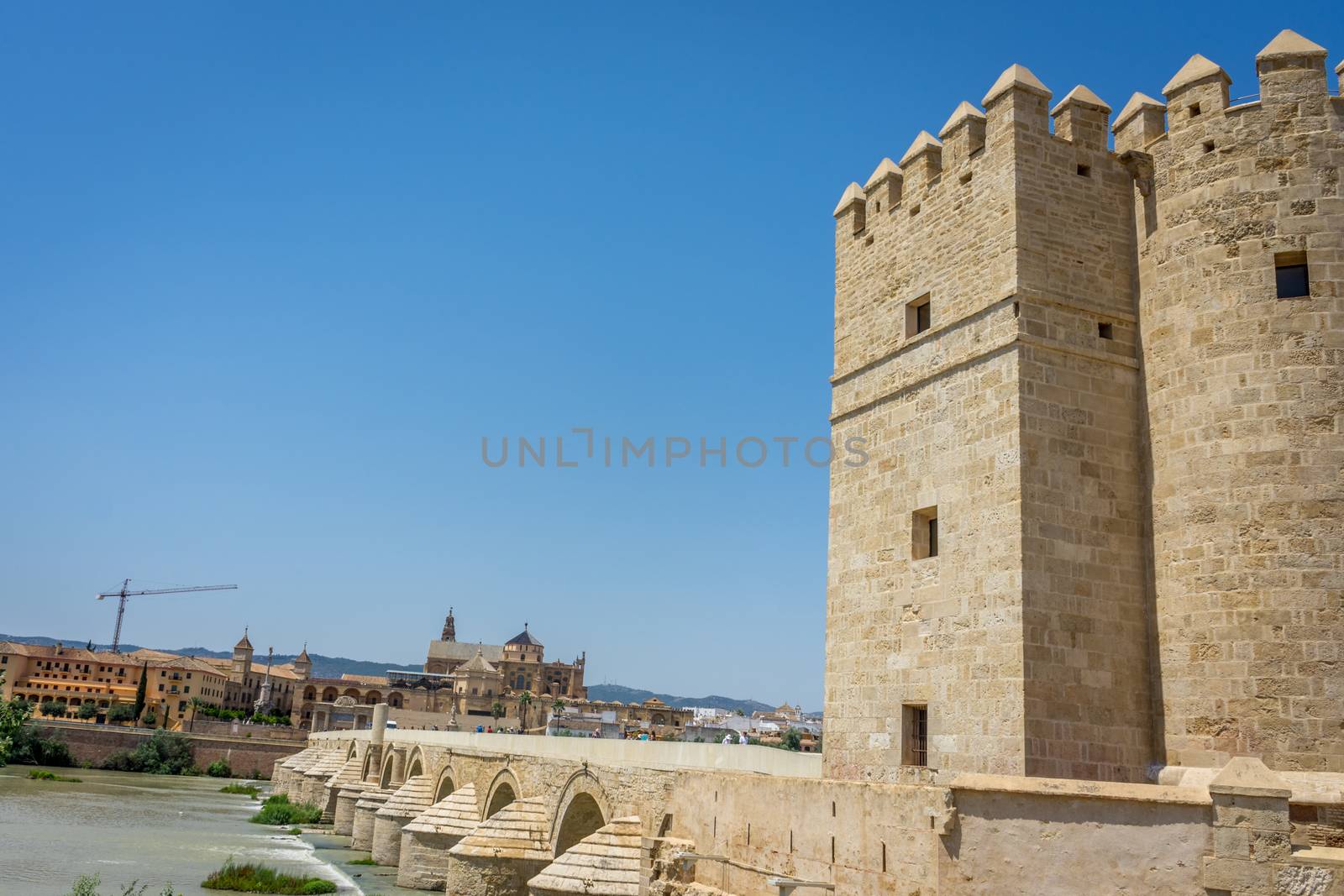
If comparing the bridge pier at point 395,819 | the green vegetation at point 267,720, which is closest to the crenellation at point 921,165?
the bridge pier at point 395,819

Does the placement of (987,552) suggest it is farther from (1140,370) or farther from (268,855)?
(268,855)

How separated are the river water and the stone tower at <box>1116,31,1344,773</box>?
19105 millimetres

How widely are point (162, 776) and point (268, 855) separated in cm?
3842

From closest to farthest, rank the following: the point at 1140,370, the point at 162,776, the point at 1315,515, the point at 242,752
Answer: the point at 1315,515
the point at 1140,370
the point at 162,776
the point at 242,752

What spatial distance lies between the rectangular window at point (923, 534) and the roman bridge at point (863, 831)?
7.76 ft

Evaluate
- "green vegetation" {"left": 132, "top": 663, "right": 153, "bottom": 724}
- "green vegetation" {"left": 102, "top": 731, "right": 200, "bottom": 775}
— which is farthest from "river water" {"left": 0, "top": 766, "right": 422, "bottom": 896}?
"green vegetation" {"left": 132, "top": 663, "right": 153, "bottom": 724}

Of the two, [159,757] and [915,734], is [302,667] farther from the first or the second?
[915,734]

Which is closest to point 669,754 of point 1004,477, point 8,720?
point 1004,477

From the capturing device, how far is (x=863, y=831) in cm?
923

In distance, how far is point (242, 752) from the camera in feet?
218

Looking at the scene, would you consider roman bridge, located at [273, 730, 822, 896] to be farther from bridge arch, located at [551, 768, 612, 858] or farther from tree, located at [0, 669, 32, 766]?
tree, located at [0, 669, 32, 766]

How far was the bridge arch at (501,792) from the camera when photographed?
2342cm

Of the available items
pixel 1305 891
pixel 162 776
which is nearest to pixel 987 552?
pixel 1305 891

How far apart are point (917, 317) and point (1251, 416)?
152 inches
